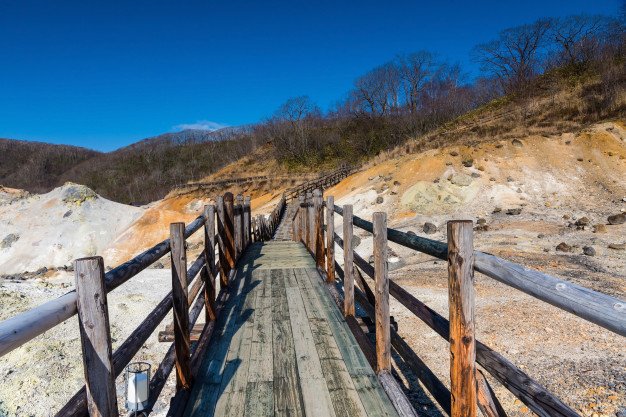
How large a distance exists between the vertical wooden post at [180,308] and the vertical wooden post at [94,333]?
1139 mm

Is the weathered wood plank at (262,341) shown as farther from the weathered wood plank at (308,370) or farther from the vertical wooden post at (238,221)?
the vertical wooden post at (238,221)

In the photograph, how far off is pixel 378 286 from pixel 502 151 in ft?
60.9

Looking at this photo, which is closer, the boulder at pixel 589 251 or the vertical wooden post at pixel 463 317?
the vertical wooden post at pixel 463 317

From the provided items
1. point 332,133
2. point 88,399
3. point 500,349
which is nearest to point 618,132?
point 500,349

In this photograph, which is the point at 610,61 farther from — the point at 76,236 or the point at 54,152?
the point at 54,152

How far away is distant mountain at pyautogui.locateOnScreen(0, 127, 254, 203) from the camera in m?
118

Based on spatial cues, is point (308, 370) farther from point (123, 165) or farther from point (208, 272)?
point (123, 165)

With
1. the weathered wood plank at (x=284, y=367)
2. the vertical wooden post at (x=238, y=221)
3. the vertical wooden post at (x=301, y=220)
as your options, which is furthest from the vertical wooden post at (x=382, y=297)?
the vertical wooden post at (x=301, y=220)

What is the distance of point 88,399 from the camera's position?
1838 mm

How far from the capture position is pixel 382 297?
321 cm

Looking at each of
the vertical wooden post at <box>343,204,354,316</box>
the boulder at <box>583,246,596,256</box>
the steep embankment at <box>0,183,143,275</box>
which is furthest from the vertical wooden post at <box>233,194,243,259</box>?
the steep embankment at <box>0,183,143,275</box>

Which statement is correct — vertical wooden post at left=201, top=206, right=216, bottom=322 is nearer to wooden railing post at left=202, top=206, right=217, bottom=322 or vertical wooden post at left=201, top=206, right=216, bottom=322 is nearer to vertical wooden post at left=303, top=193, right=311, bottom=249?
wooden railing post at left=202, top=206, right=217, bottom=322

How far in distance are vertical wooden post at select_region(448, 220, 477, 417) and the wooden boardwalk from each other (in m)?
0.91

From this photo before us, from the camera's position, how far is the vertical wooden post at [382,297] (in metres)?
3.21
